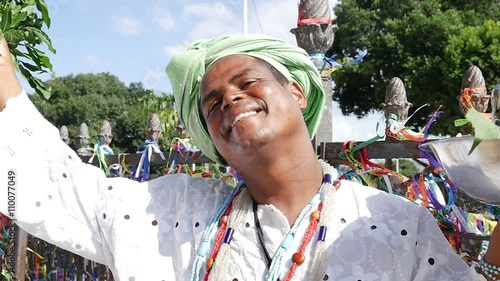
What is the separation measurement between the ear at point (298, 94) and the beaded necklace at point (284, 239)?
189 millimetres

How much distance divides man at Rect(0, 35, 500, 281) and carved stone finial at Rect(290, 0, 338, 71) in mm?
696

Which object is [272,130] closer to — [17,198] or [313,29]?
[17,198]

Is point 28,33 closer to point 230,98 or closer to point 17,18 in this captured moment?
point 17,18

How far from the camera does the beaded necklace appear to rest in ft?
4.93

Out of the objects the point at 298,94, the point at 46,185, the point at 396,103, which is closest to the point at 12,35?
the point at 46,185

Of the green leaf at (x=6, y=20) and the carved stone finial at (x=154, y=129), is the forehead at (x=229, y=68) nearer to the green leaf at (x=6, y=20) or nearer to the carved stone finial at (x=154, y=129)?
the green leaf at (x=6, y=20)

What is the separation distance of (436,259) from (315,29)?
1.29m

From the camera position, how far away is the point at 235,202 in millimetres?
1682

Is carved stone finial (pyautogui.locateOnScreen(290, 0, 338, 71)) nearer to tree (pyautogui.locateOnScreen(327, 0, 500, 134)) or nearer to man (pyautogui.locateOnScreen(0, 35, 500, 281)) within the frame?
man (pyautogui.locateOnScreen(0, 35, 500, 281))

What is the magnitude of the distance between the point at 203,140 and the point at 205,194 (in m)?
0.16

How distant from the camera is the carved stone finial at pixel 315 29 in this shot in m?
2.48

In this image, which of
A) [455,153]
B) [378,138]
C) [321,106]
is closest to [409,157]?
[378,138]

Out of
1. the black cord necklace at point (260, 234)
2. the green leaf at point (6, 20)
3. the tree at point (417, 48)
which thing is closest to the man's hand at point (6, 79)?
the green leaf at point (6, 20)

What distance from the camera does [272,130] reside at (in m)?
1.52
